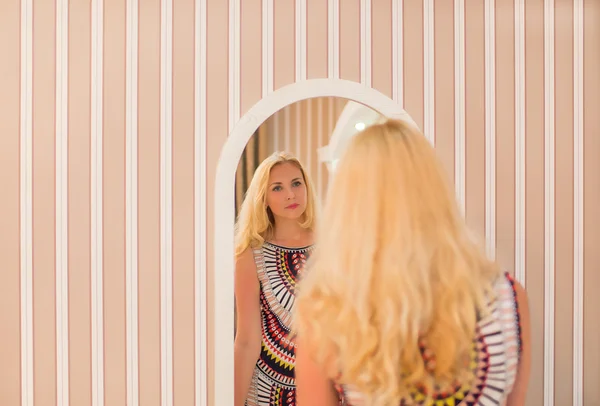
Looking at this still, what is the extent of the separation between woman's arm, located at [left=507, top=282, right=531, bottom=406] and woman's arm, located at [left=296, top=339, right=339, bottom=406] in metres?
0.35

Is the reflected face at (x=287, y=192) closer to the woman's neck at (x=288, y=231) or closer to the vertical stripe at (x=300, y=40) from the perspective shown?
the woman's neck at (x=288, y=231)

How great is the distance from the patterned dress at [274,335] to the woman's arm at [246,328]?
0.05 ft

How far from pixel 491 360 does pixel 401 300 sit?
0.20 metres

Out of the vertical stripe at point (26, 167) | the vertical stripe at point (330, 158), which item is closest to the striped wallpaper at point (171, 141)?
the vertical stripe at point (26, 167)

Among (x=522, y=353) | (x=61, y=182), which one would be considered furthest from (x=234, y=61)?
(x=522, y=353)

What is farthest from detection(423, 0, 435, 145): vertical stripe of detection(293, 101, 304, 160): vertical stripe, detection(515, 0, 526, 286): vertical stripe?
detection(293, 101, 304, 160): vertical stripe

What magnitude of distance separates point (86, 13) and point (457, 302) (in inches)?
55.0

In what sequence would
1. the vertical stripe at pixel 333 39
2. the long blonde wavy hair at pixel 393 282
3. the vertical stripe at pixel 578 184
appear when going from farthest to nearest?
the vertical stripe at pixel 578 184
the vertical stripe at pixel 333 39
the long blonde wavy hair at pixel 393 282

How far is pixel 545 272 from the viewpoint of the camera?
2.15 m

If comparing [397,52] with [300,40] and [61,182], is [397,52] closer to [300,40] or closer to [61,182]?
[300,40]

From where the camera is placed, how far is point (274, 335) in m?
2.00

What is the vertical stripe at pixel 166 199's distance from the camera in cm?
199

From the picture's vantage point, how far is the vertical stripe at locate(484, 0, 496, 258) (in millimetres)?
2117

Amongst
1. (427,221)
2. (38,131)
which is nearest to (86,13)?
(38,131)
